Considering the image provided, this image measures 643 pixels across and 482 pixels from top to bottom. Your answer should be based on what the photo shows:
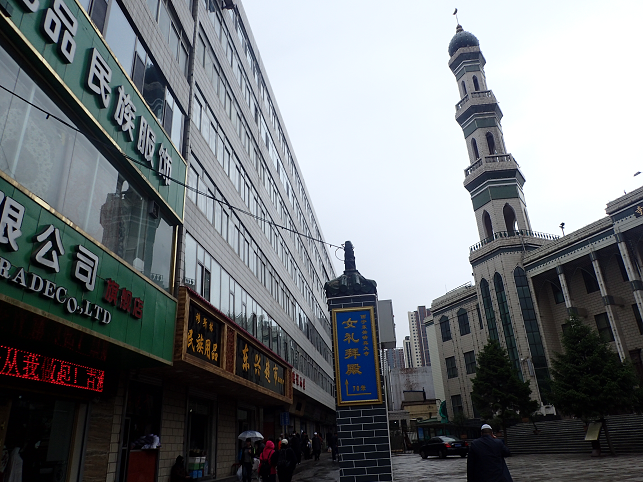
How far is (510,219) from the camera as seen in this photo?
4116cm

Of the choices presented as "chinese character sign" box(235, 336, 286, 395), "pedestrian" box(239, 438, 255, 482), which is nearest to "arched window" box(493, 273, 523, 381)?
"chinese character sign" box(235, 336, 286, 395)

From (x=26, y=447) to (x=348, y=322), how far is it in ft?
22.7

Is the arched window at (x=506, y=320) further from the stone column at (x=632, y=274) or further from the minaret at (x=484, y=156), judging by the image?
the stone column at (x=632, y=274)

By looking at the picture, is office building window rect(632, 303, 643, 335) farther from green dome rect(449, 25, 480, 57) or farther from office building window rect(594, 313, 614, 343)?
green dome rect(449, 25, 480, 57)

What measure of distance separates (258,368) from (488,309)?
1016 inches

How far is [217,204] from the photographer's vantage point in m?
17.7

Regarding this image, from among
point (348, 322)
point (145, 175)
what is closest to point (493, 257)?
point (348, 322)

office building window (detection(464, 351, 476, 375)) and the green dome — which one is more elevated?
the green dome

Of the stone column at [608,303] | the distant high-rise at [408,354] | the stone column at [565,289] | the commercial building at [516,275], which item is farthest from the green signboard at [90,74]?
the distant high-rise at [408,354]

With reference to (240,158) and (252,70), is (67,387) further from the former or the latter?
(252,70)

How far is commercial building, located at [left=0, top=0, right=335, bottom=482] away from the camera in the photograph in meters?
7.27

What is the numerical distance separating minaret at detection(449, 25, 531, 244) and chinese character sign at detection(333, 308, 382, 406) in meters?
30.2

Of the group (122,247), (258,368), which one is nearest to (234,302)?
(258,368)

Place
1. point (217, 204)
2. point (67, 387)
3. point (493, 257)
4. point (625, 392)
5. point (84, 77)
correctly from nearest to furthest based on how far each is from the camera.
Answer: point (84, 77) → point (67, 387) → point (217, 204) → point (625, 392) → point (493, 257)
